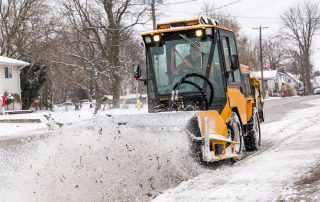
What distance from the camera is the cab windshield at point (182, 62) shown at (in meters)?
8.78

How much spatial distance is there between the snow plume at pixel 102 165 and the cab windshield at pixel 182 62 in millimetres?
1696

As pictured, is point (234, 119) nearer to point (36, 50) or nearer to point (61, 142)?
point (61, 142)

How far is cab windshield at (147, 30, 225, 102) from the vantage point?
8781 millimetres

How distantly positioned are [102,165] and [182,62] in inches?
132

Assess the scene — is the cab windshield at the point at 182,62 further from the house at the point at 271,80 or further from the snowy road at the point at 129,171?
the house at the point at 271,80

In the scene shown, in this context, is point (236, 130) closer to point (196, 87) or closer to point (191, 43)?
point (196, 87)

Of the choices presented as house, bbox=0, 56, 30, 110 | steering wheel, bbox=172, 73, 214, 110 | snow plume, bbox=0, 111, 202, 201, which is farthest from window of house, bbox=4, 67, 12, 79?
snow plume, bbox=0, 111, 202, 201

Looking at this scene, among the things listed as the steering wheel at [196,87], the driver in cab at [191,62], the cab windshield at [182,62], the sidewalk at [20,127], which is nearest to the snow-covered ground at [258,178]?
the steering wheel at [196,87]

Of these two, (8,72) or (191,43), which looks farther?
(8,72)

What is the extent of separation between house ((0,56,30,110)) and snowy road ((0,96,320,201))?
3611 cm

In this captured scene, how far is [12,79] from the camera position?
43.2 metres

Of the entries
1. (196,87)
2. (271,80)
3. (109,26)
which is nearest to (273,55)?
(271,80)

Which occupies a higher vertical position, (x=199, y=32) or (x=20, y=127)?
(x=199, y=32)

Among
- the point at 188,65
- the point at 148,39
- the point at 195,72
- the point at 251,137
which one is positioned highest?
the point at 148,39
